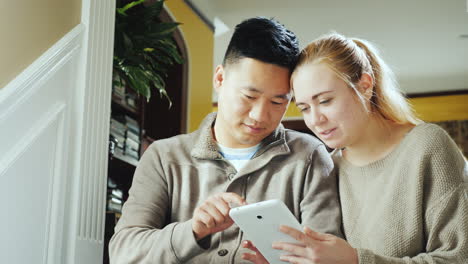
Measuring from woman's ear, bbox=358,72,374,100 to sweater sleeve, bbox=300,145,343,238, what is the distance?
0.73 feet

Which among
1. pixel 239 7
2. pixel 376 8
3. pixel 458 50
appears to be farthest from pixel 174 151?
pixel 458 50

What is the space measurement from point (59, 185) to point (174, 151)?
367 mm

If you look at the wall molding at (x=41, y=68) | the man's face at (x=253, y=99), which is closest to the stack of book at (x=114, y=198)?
the wall molding at (x=41, y=68)

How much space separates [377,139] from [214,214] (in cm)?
55

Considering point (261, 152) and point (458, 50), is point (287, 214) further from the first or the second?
point (458, 50)

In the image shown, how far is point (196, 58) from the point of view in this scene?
5129 mm

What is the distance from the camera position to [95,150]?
1.83 metres

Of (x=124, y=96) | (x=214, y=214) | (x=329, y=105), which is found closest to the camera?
(x=214, y=214)

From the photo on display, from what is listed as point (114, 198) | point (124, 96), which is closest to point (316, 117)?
point (114, 198)

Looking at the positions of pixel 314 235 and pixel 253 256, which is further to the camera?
pixel 253 256

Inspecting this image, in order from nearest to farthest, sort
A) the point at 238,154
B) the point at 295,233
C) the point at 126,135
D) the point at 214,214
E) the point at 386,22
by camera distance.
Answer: the point at 295,233 → the point at 214,214 → the point at 238,154 → the point at 126,135 → the point at 386,22

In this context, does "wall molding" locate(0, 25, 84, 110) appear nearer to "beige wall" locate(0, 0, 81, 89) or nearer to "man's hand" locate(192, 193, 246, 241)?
"beige wall" locate(0, 0, 81, 89)

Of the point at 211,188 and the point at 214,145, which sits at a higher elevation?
the point at 214,145

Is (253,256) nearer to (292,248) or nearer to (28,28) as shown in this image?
(292,248)
